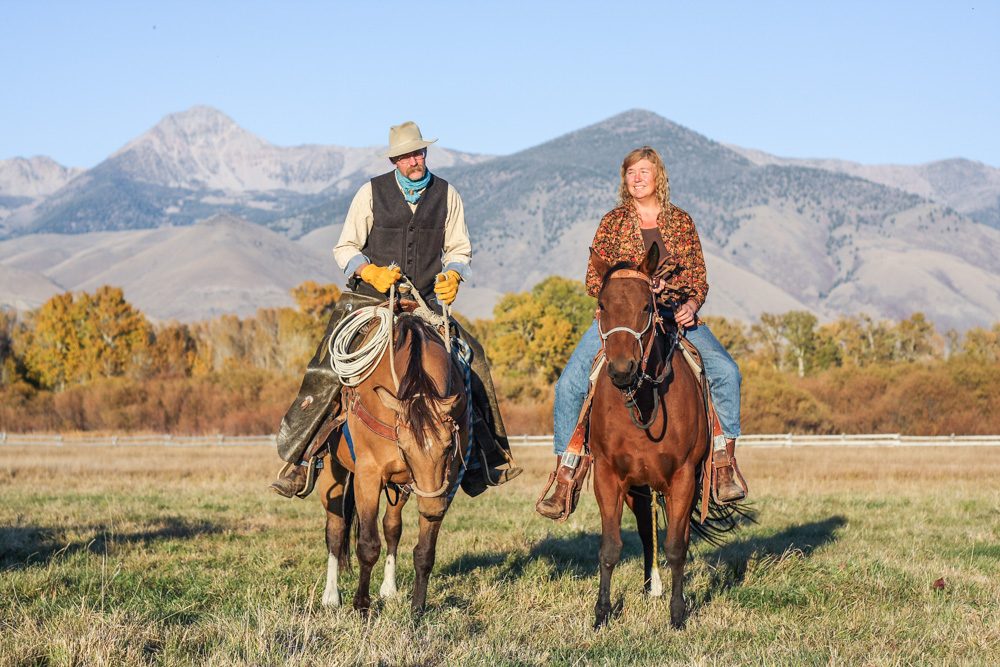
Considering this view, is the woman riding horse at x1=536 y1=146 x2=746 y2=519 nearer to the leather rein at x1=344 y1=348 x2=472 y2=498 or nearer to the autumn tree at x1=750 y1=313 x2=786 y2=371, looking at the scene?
the leather rein at x1=344 y1=348 x2=472 y2=498

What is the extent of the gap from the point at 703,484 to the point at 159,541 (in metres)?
6.12

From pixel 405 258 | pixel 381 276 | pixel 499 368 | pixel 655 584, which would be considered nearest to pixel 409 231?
pixel 405 258

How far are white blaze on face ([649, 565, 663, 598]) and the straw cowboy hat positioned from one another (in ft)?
13.7

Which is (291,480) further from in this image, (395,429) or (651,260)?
(651,260)

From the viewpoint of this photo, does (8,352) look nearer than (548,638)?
No

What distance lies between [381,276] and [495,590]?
2738mm

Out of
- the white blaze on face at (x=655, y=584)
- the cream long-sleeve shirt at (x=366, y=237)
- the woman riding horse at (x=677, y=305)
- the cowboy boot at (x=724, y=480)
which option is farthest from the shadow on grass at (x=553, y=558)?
the cream long-sleeve shirt at (x=366, y=237)

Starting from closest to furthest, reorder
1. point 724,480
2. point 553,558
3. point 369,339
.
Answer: point 369,339, point 724,480, point 553,558

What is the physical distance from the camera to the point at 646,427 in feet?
25.6

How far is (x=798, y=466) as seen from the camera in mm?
28234

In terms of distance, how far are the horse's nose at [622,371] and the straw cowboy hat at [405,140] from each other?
2.79 m

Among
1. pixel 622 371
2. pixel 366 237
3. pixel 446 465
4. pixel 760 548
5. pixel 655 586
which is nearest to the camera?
pixel 622 371

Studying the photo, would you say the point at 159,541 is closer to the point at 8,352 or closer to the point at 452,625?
the point at 452,625

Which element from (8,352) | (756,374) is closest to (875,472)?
(756,374)
